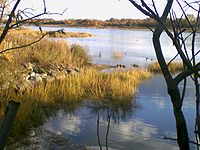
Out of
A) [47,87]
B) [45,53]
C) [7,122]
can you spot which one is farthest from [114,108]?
[7,122]

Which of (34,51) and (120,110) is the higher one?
(34,51)

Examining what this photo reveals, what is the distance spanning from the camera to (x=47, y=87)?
8844 mm

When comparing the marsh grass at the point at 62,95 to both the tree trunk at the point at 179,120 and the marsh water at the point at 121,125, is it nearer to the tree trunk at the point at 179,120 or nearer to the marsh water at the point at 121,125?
the marsh water at the point at 121,125

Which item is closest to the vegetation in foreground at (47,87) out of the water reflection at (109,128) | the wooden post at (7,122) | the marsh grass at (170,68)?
the water reflection at (109,128)

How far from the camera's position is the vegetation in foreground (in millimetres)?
6879

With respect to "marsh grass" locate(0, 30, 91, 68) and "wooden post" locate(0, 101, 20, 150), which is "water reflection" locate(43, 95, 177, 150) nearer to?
"marsh grass" locate(0, 30, 91, 68)

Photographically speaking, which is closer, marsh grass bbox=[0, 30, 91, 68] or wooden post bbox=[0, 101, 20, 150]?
wooden post bbox=[0, 101, 20, 150]

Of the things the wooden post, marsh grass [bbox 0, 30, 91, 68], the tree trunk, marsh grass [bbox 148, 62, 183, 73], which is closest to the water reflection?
marsh grass [bbox 0, 30, 91, 68]

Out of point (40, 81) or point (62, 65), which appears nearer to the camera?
point (40, 81)

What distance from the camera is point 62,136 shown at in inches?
257

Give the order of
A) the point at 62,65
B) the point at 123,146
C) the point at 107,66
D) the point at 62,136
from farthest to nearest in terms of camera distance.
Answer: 1. the point at 107,66
2. the point at 62,65
3. the point at 62,136
4. the point at 123,146

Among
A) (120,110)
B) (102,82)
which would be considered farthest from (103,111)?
(102,82)

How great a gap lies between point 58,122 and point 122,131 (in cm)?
135

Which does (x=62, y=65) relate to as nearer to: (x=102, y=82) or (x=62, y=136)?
(x=102, y=82)
